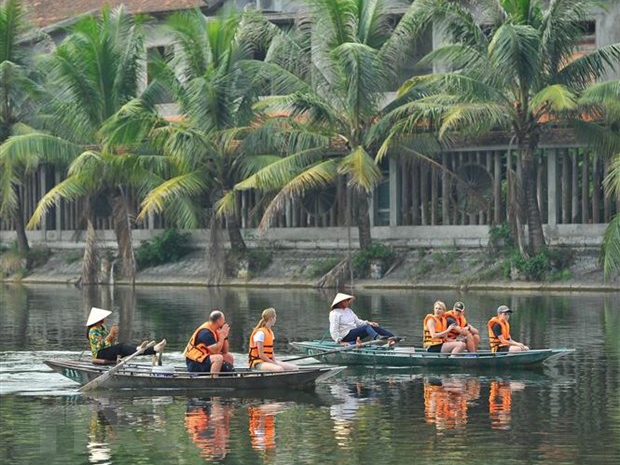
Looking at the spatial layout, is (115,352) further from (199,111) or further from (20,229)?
(20,229)

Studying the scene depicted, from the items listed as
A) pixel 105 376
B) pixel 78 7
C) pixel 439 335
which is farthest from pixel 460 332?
pixel 78 7

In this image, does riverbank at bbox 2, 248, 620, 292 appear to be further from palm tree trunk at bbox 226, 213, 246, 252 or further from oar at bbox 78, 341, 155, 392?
oar at bbox 78, 341, 155, 392

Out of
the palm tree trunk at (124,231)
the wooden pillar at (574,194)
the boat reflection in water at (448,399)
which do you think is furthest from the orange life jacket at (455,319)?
the palm tree trunk at (124,231)

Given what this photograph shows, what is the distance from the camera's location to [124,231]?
204ft

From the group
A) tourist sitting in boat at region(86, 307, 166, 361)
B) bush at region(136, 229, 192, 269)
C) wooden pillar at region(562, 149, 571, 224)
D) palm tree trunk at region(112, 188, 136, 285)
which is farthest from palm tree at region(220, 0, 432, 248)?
tourist sitting in boat at region(86, 307, 166, 361)

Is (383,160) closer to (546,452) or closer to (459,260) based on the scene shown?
(459,260)

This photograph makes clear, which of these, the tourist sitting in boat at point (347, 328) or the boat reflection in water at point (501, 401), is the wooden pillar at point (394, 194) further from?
the boat reflection in water at point (501, 401)

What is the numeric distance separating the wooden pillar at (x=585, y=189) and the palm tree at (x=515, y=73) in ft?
8.64

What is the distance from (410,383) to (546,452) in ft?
27.9

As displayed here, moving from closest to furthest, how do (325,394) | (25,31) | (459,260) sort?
(325,394) → (459,260) → (25,31)

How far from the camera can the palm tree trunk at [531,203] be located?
54.2 m

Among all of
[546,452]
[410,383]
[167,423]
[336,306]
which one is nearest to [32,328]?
[336,306]

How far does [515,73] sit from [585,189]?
6.16 meters

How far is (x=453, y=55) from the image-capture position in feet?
170
